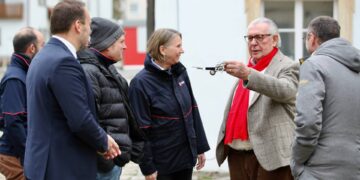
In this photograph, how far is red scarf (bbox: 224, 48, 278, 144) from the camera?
5.70 metres

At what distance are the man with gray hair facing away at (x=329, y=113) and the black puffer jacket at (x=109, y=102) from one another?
1183 millimetres

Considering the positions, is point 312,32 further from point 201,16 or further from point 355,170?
point 201,16

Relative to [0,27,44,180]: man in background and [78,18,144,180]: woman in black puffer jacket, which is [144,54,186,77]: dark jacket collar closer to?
[78,18,144,180]: woman in black puffer jacket

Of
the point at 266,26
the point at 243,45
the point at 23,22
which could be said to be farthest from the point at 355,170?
the point at 23,22

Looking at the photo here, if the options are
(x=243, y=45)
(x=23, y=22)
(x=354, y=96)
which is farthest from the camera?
(x=23, y=22)

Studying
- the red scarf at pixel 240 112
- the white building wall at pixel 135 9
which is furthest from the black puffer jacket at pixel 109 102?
the white building wall at pixel 135 9

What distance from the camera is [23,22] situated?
61625 mm

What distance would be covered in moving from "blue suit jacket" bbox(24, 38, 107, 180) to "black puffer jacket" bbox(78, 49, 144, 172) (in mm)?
447

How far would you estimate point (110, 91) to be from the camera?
5023 millimetres

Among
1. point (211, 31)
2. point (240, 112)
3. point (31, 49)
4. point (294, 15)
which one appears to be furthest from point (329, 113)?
Answer: point (294, 15)

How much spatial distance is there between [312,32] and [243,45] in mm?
4274

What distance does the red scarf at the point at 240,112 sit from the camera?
18.7 feet

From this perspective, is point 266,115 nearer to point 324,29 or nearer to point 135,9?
point 324,29

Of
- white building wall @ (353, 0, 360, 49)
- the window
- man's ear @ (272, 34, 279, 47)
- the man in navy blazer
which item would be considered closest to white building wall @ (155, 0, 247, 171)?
the window
